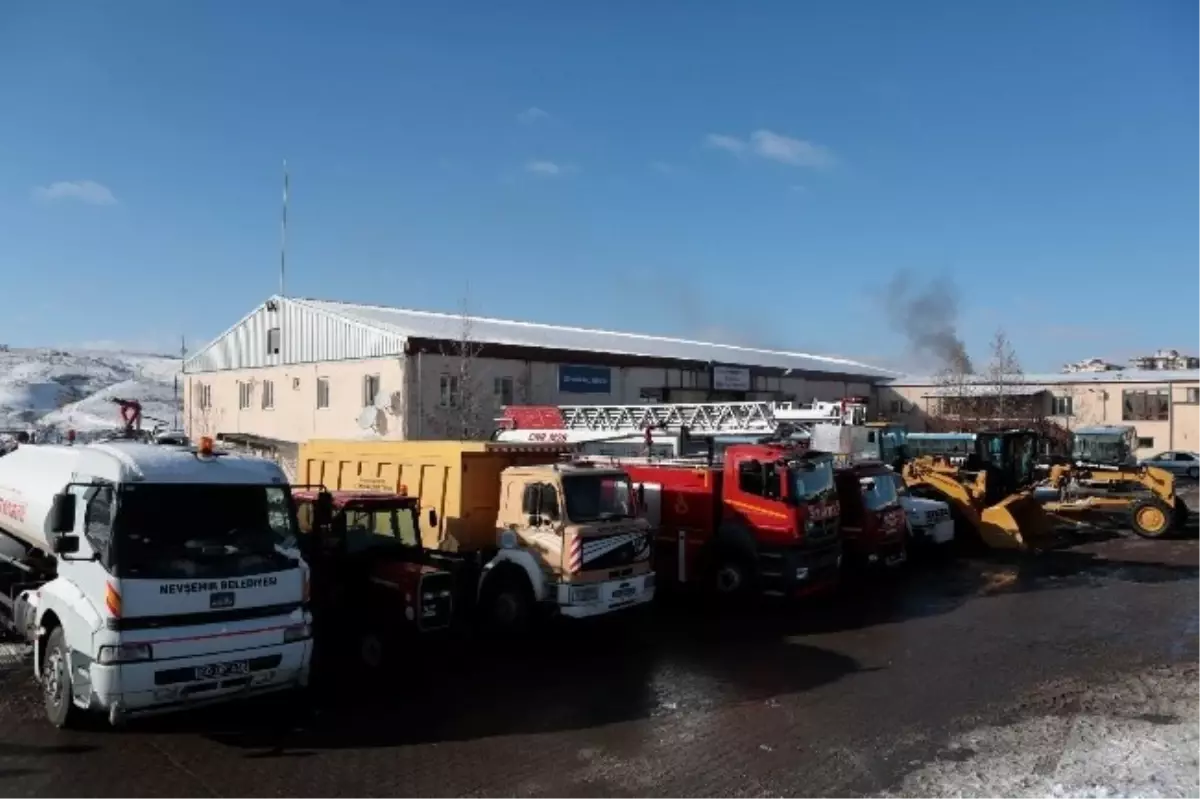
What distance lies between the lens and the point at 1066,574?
17.7m

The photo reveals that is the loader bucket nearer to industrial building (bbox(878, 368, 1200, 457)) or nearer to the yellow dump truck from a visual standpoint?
the yellow dump truck

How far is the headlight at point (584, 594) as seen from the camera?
11438 millimetres

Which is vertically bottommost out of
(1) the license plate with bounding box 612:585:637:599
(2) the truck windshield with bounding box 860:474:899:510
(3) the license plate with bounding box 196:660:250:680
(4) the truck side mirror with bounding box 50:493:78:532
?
(1) the license plate with bounding box 612:585:637:599

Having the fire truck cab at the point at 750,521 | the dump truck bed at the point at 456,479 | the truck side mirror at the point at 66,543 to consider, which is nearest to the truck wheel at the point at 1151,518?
the fire truck cab at the point at 750,521

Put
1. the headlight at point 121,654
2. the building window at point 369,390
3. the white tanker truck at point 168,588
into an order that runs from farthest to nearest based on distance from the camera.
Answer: the building window at point 369,390, the white tanker truck at point 168,588, the headlight at point 121,654

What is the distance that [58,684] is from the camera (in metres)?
8.15

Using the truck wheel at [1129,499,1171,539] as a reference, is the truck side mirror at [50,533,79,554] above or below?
above

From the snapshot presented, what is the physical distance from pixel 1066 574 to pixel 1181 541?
22.6ft

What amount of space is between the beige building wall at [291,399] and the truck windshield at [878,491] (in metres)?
17.4

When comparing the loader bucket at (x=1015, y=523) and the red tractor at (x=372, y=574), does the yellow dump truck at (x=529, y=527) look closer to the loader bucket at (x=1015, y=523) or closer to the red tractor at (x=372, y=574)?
the red tractor at (x=372, y=574)

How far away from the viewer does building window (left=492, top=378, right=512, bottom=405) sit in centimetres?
3247

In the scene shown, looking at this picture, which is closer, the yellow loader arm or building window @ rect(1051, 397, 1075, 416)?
the yellow loader arm

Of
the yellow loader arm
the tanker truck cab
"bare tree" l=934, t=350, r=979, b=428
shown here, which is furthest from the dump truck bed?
"bare tree" l=934, t=350, r=979, b=428

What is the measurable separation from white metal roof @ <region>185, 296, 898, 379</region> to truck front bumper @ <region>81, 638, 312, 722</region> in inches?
902
